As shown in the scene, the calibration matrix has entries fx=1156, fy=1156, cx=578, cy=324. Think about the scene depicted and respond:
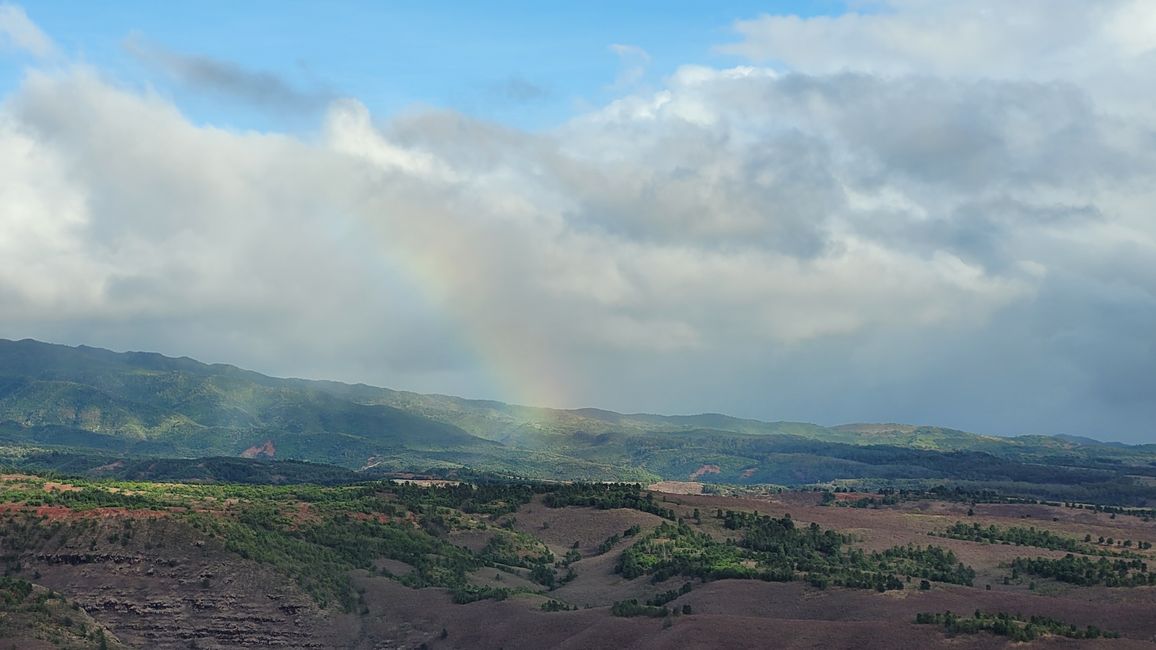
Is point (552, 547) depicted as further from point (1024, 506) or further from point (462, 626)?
point (1024, 506)

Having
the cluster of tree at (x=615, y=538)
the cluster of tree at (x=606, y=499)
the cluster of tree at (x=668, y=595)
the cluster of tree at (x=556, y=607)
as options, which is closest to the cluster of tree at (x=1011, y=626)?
the cluster of tree at (x=668, y=595)

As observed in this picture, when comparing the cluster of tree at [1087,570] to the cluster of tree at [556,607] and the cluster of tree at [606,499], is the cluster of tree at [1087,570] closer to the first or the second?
the cluster of tree at [556,607]

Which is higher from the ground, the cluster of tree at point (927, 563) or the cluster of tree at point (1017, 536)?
the cluster of tree at point (1017, 536)

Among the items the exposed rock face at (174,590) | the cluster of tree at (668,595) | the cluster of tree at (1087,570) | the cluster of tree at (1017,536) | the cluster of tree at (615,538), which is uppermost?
the cluster of tree at (1017,536)

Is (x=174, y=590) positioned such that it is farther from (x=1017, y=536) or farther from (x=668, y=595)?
(x=1017, y=536)


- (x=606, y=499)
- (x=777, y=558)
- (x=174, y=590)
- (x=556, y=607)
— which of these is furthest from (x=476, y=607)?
(x=606, y=499)

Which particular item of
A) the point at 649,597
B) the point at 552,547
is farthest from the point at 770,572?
the point at 552,547
